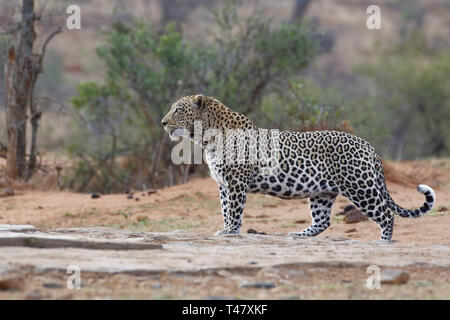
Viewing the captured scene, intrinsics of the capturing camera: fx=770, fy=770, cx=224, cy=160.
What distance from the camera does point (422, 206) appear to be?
917 cm

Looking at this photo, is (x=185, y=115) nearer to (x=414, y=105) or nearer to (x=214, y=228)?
(x=214, y=228)

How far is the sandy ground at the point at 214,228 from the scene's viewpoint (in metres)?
5.86

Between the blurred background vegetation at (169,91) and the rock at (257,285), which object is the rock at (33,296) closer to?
the rock at (257,285)

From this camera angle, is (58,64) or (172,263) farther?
(58,64)

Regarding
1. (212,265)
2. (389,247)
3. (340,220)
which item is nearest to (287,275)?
(212,265)

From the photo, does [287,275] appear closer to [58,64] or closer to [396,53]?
[396,53]

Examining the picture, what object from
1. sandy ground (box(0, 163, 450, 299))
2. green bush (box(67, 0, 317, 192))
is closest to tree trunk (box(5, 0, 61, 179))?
sandy ground (box(0, 163, 450, 299))

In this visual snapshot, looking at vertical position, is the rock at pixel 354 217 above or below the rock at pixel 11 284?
below

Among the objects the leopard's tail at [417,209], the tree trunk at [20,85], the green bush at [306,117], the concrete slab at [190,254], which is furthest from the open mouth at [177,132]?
the tree trunk at [20,85]

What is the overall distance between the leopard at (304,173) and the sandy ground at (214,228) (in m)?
0.51

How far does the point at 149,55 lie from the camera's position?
1802 cm

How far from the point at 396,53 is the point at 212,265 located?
1268 inches

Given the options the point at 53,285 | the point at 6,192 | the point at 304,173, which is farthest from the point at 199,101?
the point at 6,192

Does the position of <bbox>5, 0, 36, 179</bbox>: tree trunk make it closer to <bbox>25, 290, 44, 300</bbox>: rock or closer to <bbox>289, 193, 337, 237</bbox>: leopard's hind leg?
<bbox>289, 193, 337, 237</bbox>: leopard's hind leg
